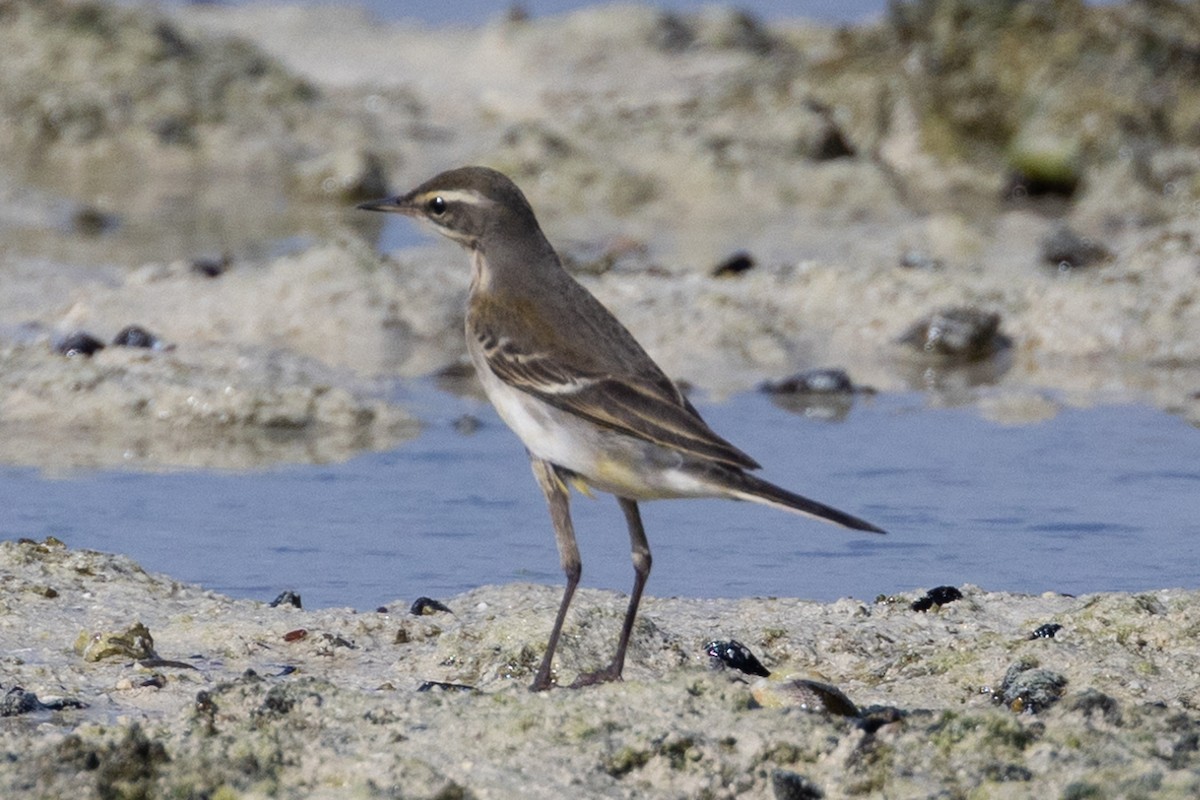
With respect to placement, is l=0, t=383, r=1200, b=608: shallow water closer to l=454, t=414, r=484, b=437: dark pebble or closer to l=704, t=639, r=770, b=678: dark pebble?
l=454, t=414, r=484, b=437: dark pebble

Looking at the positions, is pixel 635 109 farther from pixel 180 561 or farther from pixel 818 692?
pixel 818 692

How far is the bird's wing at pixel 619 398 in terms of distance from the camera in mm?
5070

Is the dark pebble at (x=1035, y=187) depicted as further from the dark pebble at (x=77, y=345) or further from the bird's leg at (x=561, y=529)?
the bird's leg at (x=561, y=529)

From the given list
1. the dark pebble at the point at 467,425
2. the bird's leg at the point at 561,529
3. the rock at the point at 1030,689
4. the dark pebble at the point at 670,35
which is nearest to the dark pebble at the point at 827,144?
the dark pebble at the point at 670,35

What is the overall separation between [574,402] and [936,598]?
147cm

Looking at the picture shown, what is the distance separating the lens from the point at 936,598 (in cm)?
598

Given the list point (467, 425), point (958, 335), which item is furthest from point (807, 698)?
point (958, 335)

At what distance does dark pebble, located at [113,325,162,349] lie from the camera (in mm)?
10172

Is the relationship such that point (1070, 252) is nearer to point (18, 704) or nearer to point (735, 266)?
point (735, 266)

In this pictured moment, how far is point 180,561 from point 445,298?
4728 mm

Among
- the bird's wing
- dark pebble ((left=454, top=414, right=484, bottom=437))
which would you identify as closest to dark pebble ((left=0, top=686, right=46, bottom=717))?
the bird's wing

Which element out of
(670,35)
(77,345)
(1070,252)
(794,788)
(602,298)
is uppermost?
(670,35)

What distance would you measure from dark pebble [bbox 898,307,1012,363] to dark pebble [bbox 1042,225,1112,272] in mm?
1778

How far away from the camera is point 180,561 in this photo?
22.5 ft
